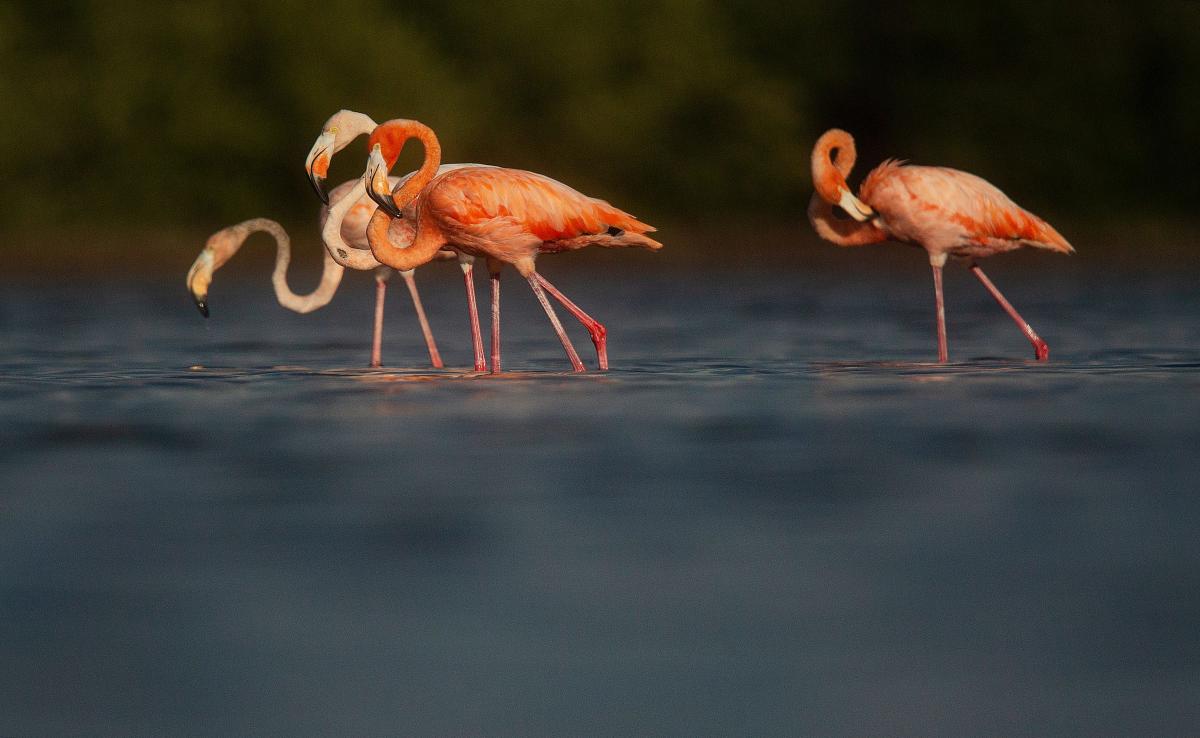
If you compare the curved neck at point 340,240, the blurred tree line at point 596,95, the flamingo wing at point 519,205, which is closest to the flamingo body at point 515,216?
the flamingo wing at point 519,205

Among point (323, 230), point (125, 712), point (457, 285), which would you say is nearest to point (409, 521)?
point (125, 712)

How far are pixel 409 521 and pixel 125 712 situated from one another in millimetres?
2238

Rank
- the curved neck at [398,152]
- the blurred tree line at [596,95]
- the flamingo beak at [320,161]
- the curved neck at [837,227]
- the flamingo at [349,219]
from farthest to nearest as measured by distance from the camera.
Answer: the blurred tree line at [596,95], the curved neck at [837,227], the flamingo at [349,219], the flamingo beak at [320,161], the curved neck at [398,152]

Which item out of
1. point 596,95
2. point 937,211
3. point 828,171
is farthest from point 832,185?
point 596,95

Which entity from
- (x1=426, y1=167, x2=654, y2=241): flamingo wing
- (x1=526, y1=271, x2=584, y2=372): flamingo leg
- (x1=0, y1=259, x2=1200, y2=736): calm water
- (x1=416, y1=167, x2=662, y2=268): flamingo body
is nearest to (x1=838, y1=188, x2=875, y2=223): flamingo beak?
(x1=0, y1=259, x2=1200, y2=736): calm water

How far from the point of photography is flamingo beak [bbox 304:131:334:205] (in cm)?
1209

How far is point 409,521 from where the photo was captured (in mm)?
6422

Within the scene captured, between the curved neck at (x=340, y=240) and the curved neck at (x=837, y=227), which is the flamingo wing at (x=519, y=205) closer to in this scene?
the curved neck at (x=340, y=240)

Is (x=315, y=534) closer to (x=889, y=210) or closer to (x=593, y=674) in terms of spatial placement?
(x=593, y=674)

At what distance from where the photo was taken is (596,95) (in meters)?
34.7

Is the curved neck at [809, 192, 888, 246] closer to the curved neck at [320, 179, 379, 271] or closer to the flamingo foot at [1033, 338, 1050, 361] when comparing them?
the flamingo foot at [1033, 338, 1050, 361]

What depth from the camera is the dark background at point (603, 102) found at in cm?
3275

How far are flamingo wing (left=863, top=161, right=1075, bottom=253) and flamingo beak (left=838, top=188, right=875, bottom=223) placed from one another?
0.18 ft

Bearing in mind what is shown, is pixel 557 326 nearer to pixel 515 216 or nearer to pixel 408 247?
pixel 515 216
